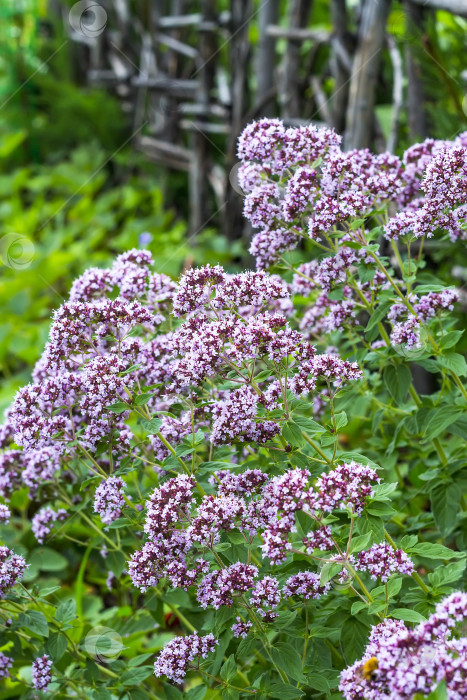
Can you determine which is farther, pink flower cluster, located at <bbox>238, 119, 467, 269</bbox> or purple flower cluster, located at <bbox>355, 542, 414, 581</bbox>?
pink flower cluster, located at <bbox>238, 119, 467, 269</bbox>

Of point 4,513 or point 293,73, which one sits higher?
point 293,73

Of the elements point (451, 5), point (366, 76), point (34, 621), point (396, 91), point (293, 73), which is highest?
point (451, 5)

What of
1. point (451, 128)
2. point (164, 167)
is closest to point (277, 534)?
point (451, 128)

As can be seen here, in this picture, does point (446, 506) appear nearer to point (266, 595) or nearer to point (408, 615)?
point (408, 615)

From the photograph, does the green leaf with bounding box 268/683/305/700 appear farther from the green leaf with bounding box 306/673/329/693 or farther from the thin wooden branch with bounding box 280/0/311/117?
the thin wooden branch with bounding box 280/0/311/117

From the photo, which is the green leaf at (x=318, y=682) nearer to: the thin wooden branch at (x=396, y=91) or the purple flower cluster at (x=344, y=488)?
the purple flower cluster at (x=344, y=488)

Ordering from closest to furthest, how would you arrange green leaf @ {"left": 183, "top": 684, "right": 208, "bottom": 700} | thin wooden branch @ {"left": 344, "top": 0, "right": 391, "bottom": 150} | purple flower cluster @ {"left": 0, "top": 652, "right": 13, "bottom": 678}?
green leaf @ {"left": 183, "top": 684, "right": 208, "bottom": 700} < purple flower cluster @ {"left": 0, "top": 652, "right": 13, "bottom": 678} < thin wooden branch @ {"left": 344, "top": 0, "right": 391, "bottom": 150}

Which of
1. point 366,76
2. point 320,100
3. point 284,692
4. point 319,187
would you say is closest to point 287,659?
point 284,692

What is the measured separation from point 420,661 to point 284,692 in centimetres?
55

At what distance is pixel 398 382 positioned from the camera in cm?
230

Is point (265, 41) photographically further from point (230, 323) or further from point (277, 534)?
point (277, 534)

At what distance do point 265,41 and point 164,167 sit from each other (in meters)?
2.18

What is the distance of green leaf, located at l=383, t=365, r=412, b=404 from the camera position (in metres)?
2.29

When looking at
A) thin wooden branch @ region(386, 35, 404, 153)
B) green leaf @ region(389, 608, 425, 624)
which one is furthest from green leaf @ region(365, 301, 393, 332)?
thin wooden branch @ region(386, 35, 404, 153)
